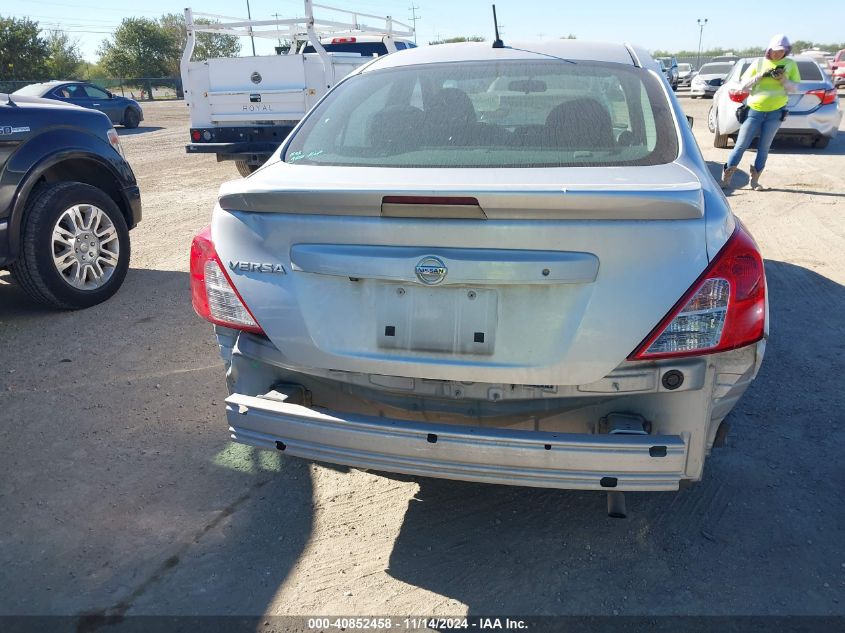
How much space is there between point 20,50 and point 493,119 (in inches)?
2260

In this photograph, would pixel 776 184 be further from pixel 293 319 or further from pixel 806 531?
pixel 293 319

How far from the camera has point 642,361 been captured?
2.27 meters

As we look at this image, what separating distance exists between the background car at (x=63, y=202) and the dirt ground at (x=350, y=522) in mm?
886

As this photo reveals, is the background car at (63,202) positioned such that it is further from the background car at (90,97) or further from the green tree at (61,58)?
the green tree at (61,58)

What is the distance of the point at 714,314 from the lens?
2236mm

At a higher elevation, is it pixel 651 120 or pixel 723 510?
pixel 651 120

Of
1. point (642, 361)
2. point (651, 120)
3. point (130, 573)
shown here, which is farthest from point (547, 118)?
point (130, 573)

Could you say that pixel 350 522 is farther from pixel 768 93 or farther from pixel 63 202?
pixel 768 93

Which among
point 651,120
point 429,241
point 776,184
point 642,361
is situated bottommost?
point 776,184

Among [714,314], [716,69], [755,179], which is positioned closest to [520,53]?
[714,314]

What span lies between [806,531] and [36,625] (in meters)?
2.84

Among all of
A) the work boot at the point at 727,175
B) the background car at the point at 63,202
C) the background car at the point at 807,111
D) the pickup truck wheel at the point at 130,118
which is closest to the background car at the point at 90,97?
the pickup truck wheel at the point at 130,118

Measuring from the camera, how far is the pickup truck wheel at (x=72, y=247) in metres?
5.04

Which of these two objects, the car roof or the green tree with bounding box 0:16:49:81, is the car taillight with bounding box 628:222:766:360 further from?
the green tree with bounding box 0:16:49:81
